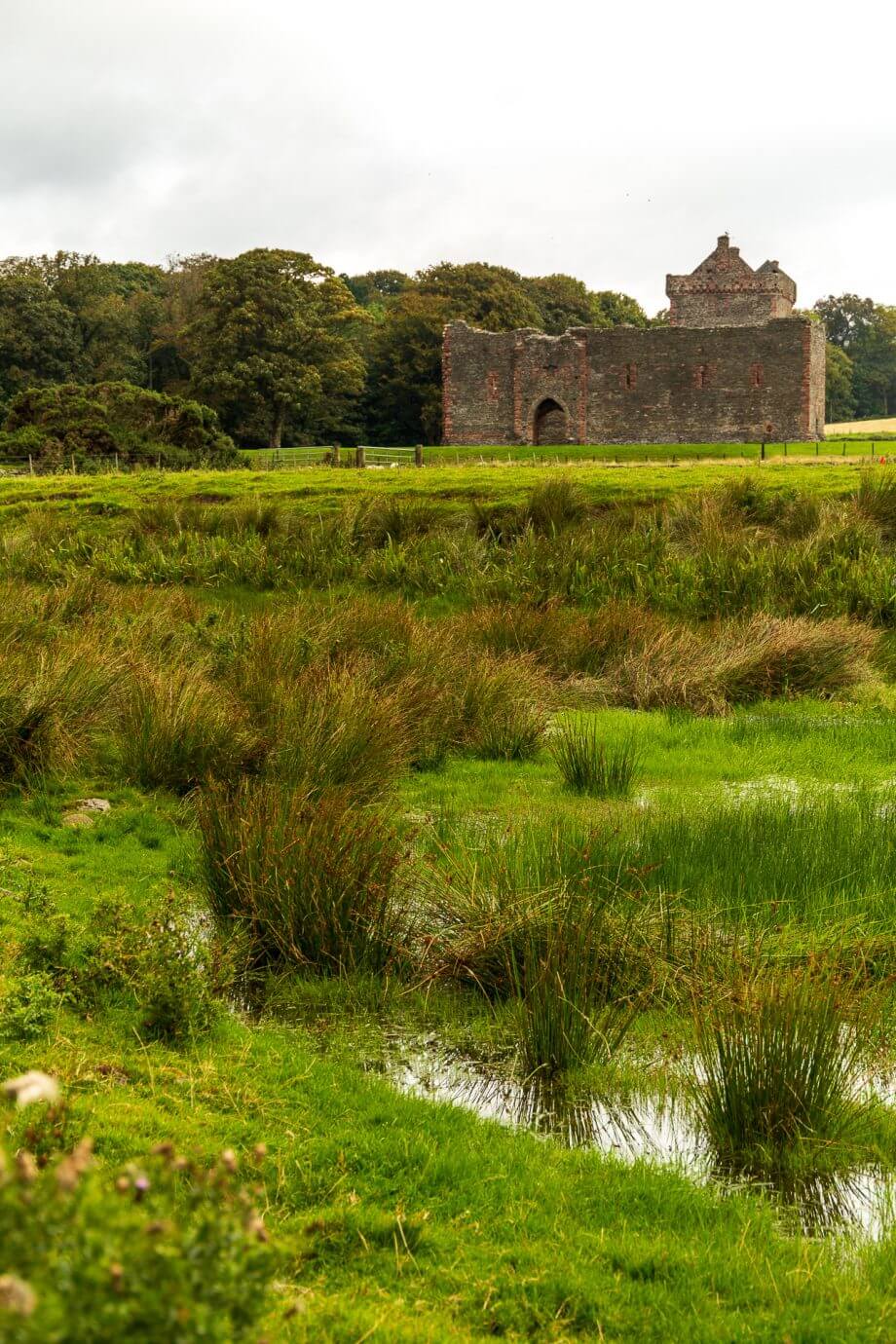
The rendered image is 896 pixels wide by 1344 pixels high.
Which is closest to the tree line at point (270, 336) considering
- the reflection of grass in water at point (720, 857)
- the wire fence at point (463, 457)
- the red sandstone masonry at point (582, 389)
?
the wire fence at point (463, 457)

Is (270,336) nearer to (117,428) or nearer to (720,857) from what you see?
(117,428)

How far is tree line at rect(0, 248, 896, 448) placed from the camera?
4419 cm

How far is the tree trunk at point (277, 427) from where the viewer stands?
4450cm

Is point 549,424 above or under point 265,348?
under

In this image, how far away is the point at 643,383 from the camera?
38594 mm

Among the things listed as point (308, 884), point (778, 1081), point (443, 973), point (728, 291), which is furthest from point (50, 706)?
point (728, 291)

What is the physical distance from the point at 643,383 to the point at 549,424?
3639 millimetres

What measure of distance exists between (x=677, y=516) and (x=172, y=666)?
8390 mm

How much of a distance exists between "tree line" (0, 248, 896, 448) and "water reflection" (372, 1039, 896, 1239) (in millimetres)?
38392

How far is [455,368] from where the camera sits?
4006 cm

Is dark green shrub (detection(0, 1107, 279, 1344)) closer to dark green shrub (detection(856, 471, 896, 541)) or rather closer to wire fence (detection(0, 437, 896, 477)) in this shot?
dark green shrub (detection(856, 471, 896, 541))

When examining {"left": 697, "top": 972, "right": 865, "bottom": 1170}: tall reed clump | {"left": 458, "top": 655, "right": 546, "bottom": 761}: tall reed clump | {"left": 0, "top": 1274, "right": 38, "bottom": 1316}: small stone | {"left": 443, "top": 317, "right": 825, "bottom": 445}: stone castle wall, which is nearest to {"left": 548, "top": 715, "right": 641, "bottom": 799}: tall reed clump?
{"left": 458, "top": 655, "right": 546, "bottom": 761}: tall reed clump

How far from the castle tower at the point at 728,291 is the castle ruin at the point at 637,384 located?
25.1 ft

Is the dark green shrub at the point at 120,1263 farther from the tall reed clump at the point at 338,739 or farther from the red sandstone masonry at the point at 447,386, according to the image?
the red sandstone masonry at the point at 447,386
